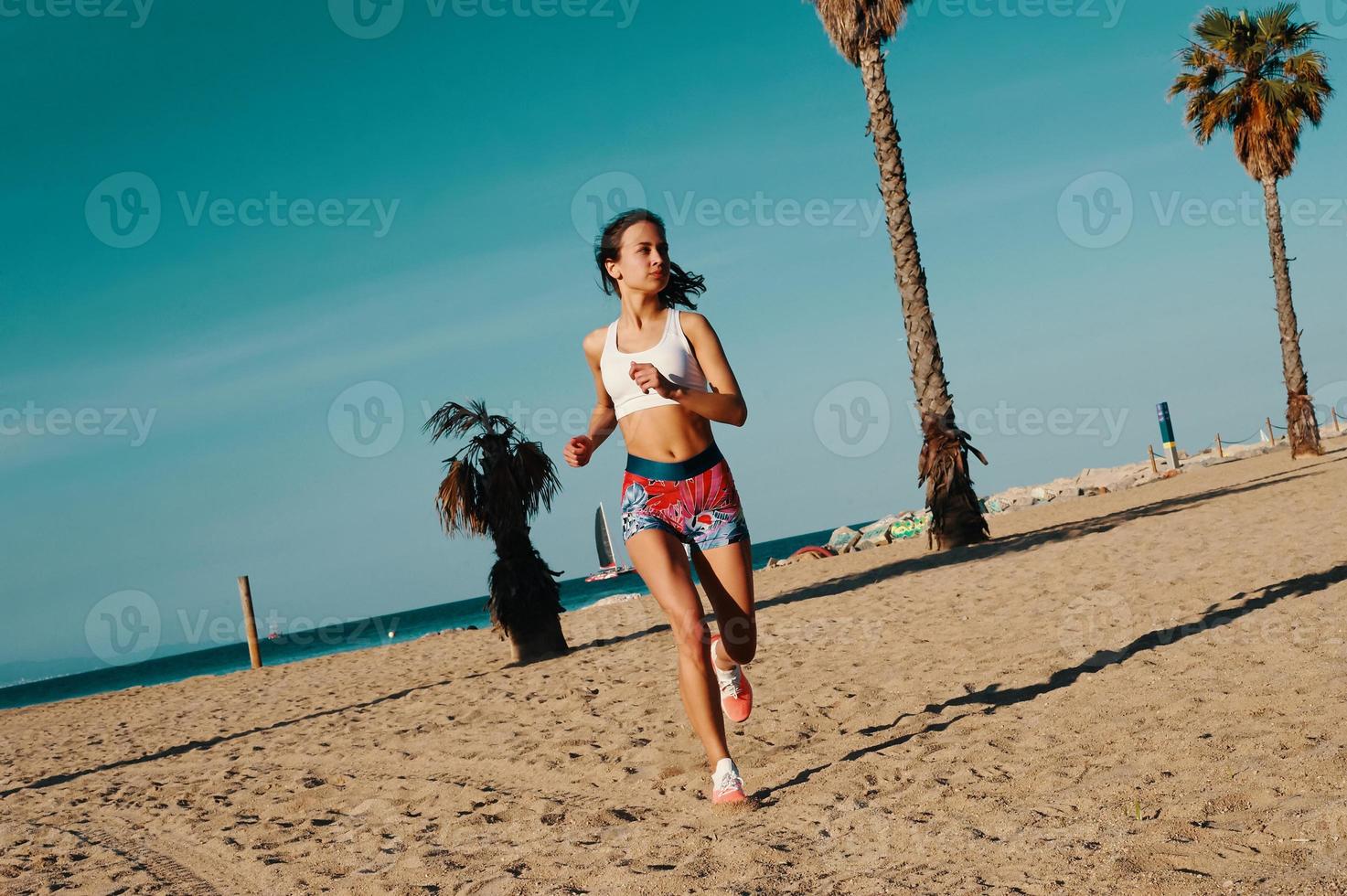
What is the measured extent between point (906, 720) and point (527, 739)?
2439mm

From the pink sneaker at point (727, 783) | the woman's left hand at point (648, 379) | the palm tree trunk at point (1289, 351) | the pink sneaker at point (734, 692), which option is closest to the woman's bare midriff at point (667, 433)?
the woman's left hand at point (648, 379)

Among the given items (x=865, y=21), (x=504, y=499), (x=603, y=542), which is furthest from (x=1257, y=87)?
(x=603, y=542)

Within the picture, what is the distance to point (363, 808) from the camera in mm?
5016

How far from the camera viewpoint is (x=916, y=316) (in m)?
13.9

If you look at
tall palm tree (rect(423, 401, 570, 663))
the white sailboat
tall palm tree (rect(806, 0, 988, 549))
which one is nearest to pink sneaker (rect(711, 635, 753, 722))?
tall palm tree (rect(423, 401, 570, 663))

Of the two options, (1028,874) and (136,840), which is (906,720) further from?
(136,840)

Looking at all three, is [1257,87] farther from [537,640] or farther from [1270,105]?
[537,640]

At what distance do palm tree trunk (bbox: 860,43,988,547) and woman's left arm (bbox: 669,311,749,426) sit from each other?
10.3 meters

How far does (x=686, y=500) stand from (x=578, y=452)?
0.46m

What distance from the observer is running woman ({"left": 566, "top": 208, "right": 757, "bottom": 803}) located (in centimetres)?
372

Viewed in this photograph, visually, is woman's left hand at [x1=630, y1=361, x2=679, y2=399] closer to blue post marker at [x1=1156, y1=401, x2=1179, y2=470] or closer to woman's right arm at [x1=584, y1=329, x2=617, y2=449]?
woman's right arm at [x1=584, y1=329, x2=617, y2=449]

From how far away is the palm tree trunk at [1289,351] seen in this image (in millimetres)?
22266

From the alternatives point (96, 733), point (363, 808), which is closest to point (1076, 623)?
point (363, 808)

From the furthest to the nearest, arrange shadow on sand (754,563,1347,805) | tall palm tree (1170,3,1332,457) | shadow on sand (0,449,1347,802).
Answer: tall palm tree (1170,3,1332,457)
shadow on sand (0,449,1347,802)
shadow on sand (754,563,1347,805)
